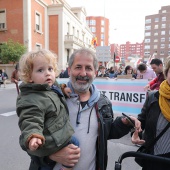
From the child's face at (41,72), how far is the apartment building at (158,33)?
95.5 metres

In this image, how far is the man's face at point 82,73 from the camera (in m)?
1.57

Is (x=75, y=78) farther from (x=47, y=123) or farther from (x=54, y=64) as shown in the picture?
(x=47, y=123)

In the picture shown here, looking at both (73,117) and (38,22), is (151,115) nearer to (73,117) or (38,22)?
(73,117)

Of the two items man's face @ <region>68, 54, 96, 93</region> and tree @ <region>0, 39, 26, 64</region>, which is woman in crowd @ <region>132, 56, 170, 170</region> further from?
tree @ <region>0, 39, 26, 64</region>

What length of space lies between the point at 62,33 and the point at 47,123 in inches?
1100

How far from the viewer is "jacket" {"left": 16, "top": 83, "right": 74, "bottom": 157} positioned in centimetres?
113

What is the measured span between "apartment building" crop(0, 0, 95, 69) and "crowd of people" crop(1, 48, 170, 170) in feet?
60.6

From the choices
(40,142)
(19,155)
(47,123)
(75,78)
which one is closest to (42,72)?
(75,78)

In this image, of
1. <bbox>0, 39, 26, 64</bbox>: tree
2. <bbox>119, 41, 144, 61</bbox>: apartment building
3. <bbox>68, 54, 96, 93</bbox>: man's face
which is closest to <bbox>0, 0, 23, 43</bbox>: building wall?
<bbox>0, 39, 26, 64</bbox>: tree

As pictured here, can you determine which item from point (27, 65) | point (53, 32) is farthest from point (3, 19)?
point (27, 65)

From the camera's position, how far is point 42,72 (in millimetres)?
1416

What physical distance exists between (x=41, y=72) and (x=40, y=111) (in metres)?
0.36

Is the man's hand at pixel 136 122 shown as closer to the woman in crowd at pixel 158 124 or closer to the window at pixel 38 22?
the woman in crowd at pixel 158 124

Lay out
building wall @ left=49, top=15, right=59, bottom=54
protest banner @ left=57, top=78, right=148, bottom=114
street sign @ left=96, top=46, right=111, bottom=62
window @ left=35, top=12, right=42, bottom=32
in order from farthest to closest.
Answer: building wall @ left=49, top=15, right=59, bottom=54, window @ left=35, top=12, right=42, bottom=32, street sign @ left=96, top=46, right=111, bottom=62, protest banner @ left=57, top=78, right=148, bottom=114
